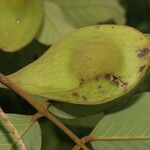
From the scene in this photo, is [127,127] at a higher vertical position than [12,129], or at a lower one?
lower

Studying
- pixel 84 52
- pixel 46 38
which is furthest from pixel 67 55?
pixel 46 38

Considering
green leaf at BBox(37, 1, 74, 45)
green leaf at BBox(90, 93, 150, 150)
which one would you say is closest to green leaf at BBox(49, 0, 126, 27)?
green leaf at BBox(37, 1, 74, 45)

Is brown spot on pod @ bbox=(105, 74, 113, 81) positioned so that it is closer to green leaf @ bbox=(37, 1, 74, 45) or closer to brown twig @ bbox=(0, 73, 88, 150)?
brown twig @ bbox=(0, 73, 88, 150)

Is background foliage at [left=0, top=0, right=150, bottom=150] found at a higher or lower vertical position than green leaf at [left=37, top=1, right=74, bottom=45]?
lower

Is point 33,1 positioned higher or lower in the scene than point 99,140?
higher

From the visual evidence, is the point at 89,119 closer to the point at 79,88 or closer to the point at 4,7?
Result: the point at 79,88

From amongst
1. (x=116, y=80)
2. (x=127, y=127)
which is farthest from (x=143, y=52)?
(x=127, y=127)

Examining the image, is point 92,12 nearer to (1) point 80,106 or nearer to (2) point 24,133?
(1) point 80,106
